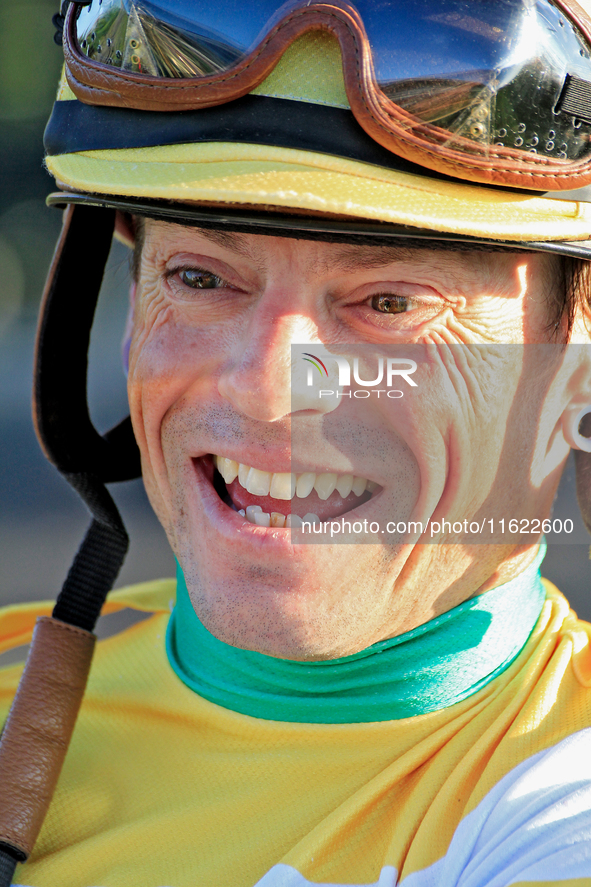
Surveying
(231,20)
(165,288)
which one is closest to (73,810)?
(165,288)

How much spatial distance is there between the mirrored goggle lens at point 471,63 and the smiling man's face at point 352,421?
0.70 ft

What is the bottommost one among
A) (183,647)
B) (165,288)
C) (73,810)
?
(73,810)

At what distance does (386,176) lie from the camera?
146cm

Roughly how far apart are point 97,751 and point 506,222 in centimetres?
136

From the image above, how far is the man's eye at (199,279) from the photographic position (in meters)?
1.72

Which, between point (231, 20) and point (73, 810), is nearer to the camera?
point (231, 20)

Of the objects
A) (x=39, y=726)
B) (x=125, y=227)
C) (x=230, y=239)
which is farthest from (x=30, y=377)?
(x=230, y=239)

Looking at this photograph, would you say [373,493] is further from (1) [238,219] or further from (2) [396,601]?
(1) [238,219]

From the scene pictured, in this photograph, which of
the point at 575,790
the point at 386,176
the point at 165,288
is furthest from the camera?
the point at 165,288

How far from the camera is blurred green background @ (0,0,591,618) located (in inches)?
218

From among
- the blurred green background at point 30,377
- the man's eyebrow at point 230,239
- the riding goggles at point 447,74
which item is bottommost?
the blurred green background at point 30,377

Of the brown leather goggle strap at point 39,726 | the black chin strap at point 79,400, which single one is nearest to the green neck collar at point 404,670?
the brown leather goggle strap at point 39,726

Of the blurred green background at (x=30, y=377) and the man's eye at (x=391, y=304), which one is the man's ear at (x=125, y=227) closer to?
the man's eye at (x=391, y=304)

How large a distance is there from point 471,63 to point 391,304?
409mm
